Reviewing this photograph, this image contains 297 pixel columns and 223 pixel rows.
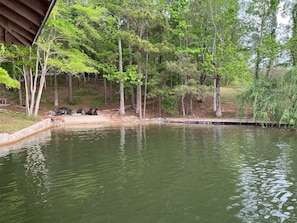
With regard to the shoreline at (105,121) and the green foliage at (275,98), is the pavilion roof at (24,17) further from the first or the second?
the green foliage at (275,98)

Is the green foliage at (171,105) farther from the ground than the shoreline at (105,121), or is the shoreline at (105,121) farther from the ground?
the green foliage at (171,105)

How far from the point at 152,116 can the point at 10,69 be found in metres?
14.3

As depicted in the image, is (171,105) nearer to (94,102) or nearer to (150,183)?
(94,102)

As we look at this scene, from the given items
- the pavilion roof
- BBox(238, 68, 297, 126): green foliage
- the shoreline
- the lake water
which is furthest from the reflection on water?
the shoreline

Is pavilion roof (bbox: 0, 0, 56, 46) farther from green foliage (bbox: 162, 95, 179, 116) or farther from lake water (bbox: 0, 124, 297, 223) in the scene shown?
green foliage (bbox: 162, 95, 179, 116)

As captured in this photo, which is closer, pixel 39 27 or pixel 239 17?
pixel 39 27

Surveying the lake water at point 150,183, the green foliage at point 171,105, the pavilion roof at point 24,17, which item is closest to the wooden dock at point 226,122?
the green foliage at point 171,105

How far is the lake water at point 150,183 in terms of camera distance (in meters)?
5.11

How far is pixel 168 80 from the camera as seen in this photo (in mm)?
28656

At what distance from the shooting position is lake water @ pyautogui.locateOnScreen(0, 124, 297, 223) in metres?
5.11

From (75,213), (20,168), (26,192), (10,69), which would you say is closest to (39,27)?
(75,213)

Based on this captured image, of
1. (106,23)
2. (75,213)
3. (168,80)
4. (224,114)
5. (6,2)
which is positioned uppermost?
(106,23)

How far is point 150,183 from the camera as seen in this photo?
691cm

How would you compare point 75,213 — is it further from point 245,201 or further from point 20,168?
point 20,168
